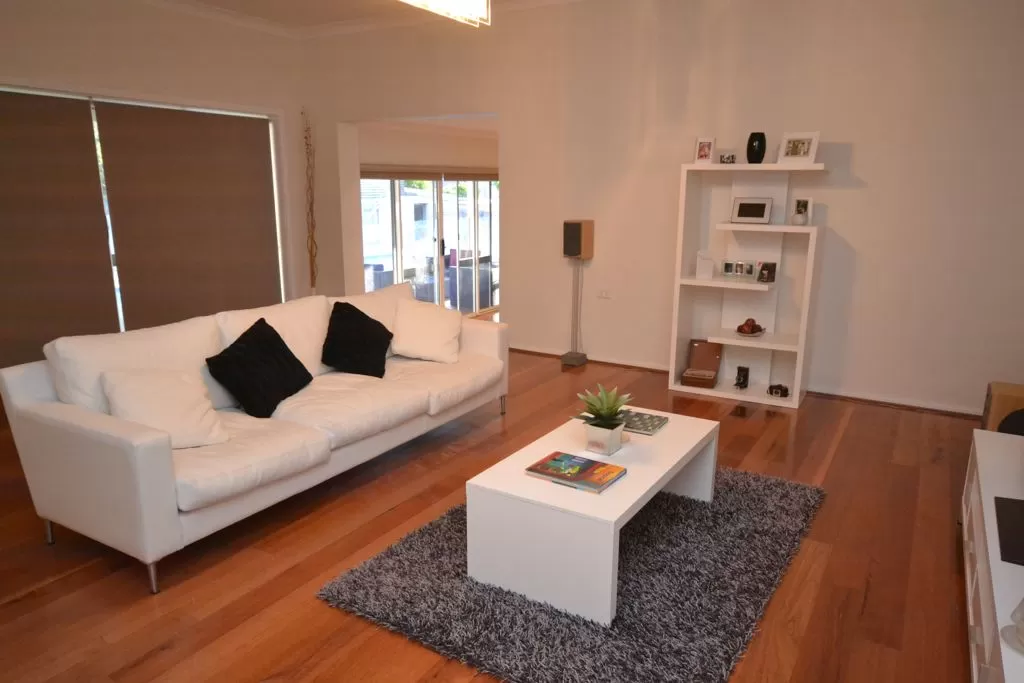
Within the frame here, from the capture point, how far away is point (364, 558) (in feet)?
9.36

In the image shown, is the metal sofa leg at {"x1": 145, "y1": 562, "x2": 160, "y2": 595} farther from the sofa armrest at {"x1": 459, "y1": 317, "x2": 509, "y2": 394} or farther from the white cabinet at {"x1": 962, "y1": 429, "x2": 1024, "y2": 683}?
the white cabinet at {"x1": 962, "y1": 429, "x2": 1024, "y2": 683}

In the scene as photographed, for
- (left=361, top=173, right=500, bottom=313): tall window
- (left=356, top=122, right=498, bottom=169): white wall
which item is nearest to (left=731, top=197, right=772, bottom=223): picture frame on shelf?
(left=361, top=173, right=500, bottom=313): tall window

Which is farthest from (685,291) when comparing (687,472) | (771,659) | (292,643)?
(292,643)

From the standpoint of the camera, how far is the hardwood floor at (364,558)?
7.32 feet

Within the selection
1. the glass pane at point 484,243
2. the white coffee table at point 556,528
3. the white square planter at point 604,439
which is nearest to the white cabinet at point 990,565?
the white coffee table at point 556,528

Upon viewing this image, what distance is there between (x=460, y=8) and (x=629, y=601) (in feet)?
8.69

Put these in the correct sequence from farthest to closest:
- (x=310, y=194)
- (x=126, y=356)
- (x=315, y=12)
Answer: (x=310, y=194)
(x=315, y=12)
(x=126, y=356)

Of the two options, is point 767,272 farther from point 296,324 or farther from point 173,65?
point 173,65

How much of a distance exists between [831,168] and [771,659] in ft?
11.8

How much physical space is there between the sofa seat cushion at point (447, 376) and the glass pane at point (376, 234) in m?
3.46

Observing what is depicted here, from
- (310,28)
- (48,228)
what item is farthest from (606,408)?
(310,28)

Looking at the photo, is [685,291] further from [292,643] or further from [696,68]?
[292,643]

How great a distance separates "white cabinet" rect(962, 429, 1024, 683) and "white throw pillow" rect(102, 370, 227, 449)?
2773 millimetres

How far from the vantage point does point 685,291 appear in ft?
17.1
